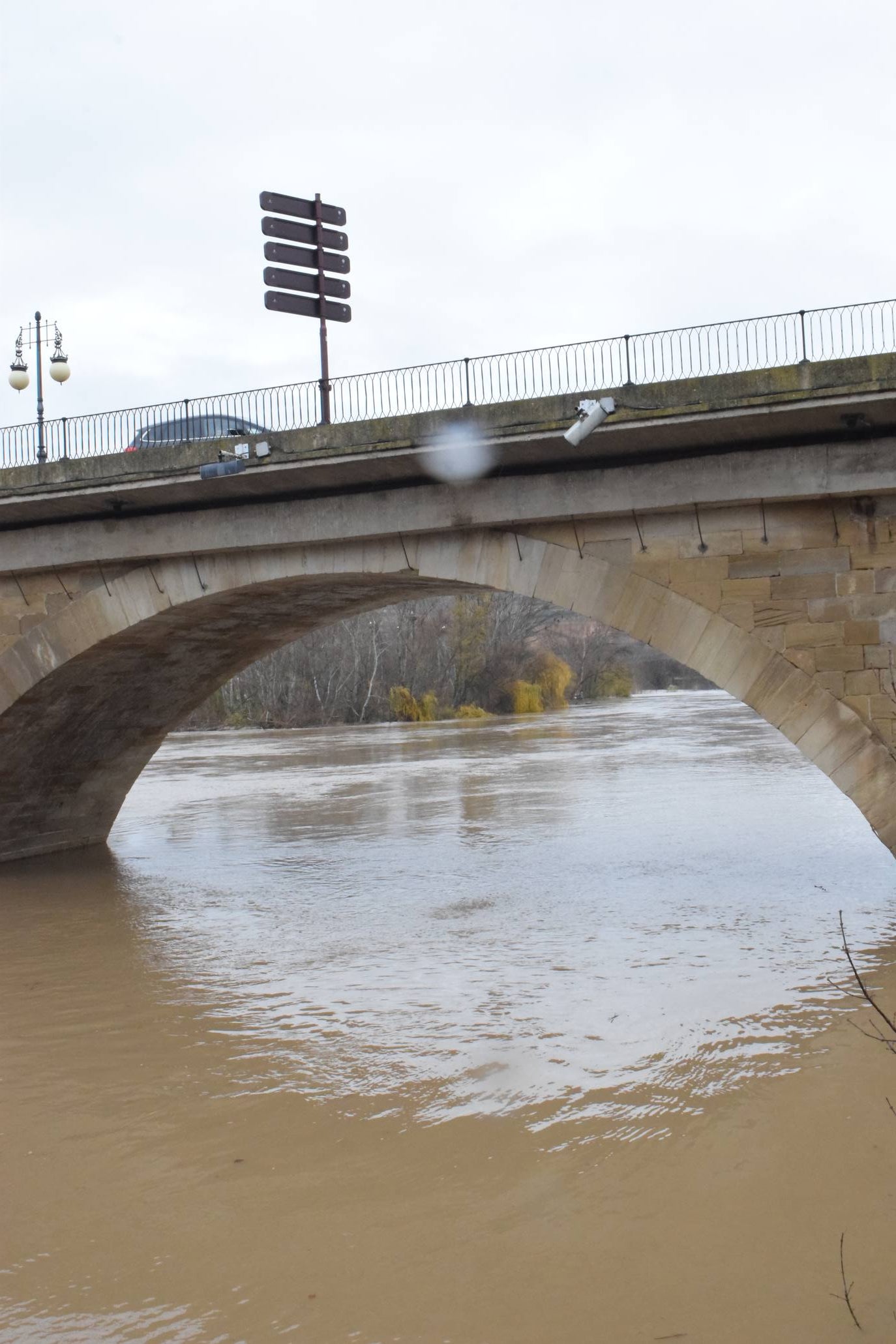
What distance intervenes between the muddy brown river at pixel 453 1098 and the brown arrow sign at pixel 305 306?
5.97 meters

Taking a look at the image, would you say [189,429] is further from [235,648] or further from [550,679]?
[550,679]

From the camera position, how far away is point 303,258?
13.7m

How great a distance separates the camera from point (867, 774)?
9664 mm

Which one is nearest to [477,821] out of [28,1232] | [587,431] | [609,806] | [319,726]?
[609,806]

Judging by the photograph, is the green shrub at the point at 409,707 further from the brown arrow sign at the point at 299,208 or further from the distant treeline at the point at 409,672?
the brown arrow sign at the point at 299,208

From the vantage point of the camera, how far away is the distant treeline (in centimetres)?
4981

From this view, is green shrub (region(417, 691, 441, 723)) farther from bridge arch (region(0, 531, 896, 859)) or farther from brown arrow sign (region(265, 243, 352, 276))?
brown arrow sign (region(265, 243, 352, 276))

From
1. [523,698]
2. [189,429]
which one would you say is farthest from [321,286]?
[523,698]

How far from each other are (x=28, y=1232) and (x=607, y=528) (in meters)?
7.08

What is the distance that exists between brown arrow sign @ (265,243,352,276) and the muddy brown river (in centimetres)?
645

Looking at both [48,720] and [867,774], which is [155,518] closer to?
[48,720]

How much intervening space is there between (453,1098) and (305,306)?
923 cm

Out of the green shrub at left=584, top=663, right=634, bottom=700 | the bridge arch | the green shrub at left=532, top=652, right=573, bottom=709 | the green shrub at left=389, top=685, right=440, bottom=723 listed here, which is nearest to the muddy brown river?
the bridge arch

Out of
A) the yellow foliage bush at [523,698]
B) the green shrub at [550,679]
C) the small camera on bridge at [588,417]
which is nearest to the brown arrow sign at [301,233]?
the small camera on bridge at [588,417]
